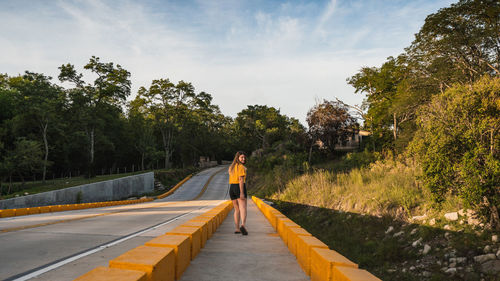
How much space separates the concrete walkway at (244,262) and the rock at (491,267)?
15.9 ft

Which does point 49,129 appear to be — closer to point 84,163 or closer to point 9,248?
point 84,163

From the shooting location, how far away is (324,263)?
370cm

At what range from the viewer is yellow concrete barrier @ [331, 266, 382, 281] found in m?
2.98

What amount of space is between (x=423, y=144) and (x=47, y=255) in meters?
10.5

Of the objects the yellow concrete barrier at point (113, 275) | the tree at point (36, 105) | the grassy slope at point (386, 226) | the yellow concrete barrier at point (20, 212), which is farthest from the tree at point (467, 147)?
the tree at point (36, 105)

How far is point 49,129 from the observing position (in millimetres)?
34219

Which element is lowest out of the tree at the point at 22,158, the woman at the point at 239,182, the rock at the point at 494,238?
the rock at the point at 494,238

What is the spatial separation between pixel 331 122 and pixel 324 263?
3195 cm

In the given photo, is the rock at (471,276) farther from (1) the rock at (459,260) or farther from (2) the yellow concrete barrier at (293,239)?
(2) the yellow concrete barrier at (293,239)

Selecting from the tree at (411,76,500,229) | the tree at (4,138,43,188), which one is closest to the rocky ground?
the tree at (411,76,500,229)

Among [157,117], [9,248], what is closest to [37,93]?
[157,117]

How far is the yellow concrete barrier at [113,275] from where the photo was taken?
271cm

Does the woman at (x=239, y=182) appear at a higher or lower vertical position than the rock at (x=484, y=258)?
higher

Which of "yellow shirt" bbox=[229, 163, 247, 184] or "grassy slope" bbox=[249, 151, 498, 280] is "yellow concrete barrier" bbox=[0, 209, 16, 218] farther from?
"grassy slope" bbox=[249, 151, 498, 280]
